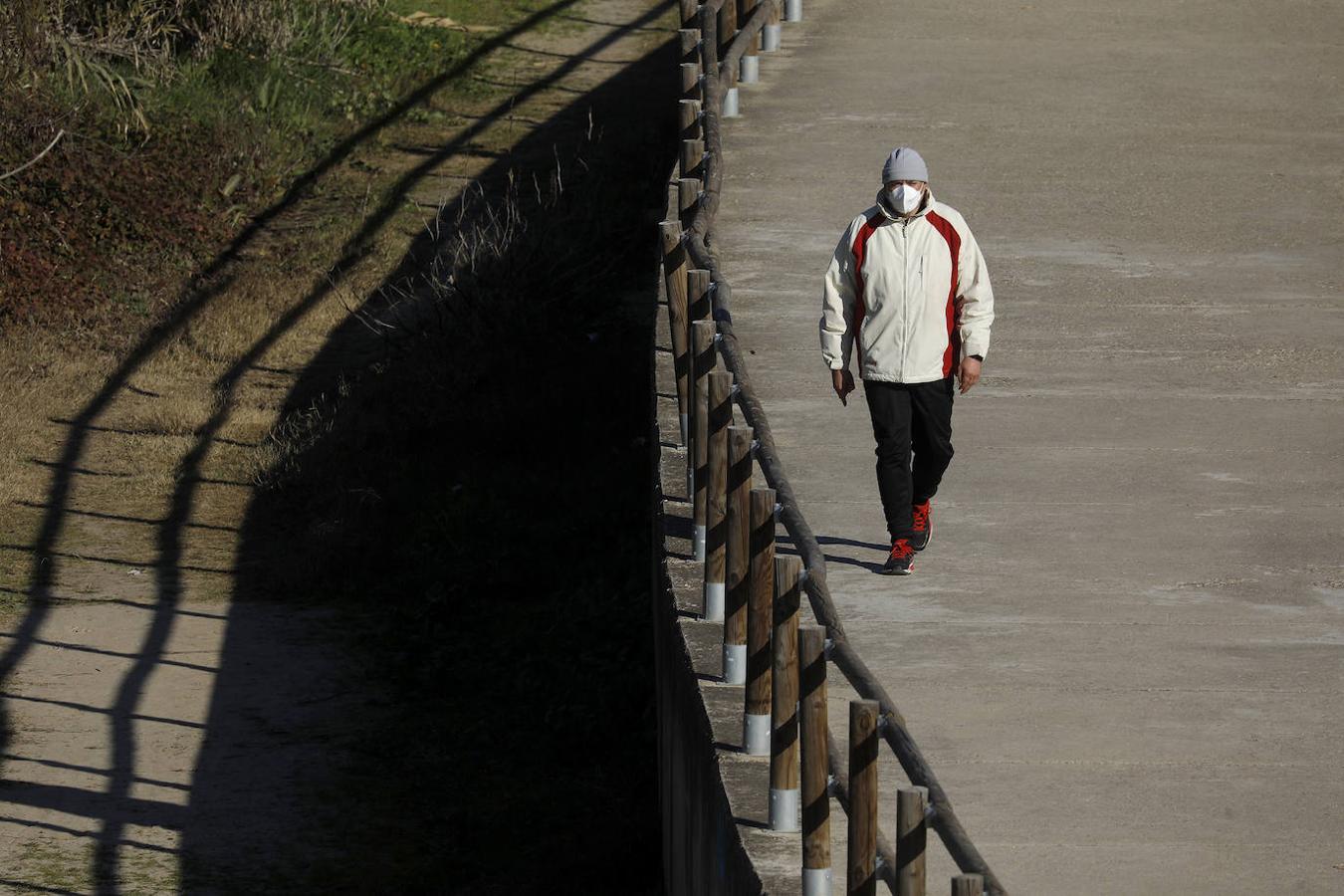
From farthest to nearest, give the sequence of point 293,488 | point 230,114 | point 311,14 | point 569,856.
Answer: point 311,14
point 230,114
point 293,488
point 569,856

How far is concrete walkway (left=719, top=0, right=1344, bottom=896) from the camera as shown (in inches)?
240

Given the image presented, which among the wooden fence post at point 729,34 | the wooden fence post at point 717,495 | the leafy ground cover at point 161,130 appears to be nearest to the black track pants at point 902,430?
the wooden fence post at point 717,495

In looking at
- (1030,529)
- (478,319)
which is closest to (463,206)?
(478,319)

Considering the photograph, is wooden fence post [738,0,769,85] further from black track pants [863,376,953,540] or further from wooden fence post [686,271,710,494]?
black track pants [863,376,953,540]

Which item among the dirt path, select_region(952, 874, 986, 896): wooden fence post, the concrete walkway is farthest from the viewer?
the dirt path

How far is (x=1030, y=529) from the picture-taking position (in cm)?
818

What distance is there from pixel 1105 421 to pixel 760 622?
399cm

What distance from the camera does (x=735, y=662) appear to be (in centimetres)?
639

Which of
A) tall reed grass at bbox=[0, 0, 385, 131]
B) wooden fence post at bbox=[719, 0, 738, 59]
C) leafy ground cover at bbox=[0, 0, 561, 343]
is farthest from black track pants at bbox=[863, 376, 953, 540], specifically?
tall reed grass at bbox=[0, 0, 385, 131]

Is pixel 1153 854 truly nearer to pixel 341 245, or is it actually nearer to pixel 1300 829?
pixel 1300 829

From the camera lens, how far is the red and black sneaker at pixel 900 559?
7.66m

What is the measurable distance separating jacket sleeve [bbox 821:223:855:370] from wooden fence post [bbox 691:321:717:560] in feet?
1.68

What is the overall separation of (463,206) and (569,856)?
11.4 m

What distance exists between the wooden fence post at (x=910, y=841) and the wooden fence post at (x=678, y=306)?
410 cm
